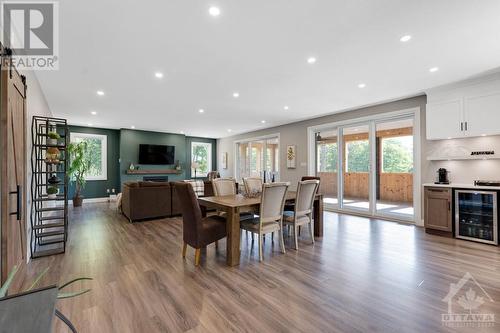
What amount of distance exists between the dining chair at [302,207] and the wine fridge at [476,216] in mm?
2533

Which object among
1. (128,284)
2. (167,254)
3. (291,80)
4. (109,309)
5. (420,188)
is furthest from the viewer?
(420,188)

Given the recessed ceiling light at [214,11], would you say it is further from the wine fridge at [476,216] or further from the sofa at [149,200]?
the wine fridge at [476,216]

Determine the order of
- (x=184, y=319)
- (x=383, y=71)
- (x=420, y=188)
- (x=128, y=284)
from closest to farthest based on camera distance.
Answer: (x=184, y=319) < (x=128, y=284) < (x=383, y=71) < (x=420, y=188)

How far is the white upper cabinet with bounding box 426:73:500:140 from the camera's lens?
147 inches

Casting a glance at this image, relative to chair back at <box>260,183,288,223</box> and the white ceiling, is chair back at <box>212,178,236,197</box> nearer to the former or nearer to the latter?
chair back at <box>260,183,288,223</box>

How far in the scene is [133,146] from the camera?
28.3 feet

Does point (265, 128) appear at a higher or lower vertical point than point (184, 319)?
higher

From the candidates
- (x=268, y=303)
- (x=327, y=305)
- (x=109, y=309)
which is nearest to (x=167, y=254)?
(x=109, y=309)

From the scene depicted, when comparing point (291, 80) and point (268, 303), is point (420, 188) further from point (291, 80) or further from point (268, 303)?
point (268, 303)

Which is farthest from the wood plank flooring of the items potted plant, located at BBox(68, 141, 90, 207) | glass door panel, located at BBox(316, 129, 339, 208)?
potted plant, located at BBox(68, 141, 90, 207)

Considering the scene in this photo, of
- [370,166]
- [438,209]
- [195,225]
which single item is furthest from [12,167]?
[370,166]

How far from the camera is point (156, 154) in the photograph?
9.09 metres

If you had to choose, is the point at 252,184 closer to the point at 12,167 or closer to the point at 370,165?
the point at 370,165

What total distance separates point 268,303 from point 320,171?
5286 millimetres
